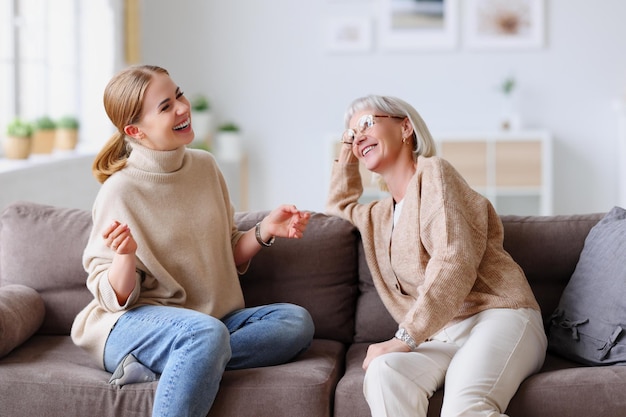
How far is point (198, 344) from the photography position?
2.15m

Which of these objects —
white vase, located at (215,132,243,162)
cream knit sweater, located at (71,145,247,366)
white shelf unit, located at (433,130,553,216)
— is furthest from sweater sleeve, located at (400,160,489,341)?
white vase, located at (215,132,243,162)

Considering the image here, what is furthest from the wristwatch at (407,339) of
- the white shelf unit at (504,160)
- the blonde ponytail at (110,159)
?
the white shelf unit at (504,160)

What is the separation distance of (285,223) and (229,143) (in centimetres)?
391

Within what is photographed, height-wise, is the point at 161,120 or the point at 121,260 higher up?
the point at 161,120

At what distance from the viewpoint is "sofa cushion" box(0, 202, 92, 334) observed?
8.96ft

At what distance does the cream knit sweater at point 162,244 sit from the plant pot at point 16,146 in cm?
195

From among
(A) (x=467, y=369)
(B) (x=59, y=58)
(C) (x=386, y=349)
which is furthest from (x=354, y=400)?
(B) (x=59, y=58)

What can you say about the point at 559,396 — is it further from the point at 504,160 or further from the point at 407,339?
the point at 504,160

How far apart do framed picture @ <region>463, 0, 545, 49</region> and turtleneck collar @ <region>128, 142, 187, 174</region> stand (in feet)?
14.0

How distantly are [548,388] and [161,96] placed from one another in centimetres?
128

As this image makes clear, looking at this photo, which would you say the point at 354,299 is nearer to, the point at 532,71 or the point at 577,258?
the point at 577,258

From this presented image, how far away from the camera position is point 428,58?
Answer: 6.37 metres

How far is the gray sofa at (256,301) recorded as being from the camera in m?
2.23

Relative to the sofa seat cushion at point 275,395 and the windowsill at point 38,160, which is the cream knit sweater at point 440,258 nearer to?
the sofa seat cushion at point 275,395
